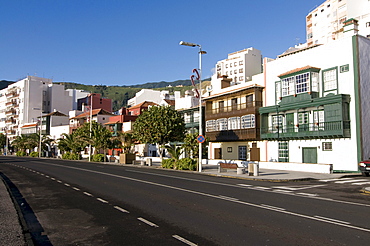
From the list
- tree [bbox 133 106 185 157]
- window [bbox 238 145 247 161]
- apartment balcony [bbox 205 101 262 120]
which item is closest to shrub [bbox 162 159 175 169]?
tree [bbox 133 106 185 157]

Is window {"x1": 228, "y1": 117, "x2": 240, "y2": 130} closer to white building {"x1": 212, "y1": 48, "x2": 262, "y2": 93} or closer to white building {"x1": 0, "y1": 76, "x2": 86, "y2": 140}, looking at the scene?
white building {"x1": 212, "y1": 48, "x2": 262, "y2": 93}

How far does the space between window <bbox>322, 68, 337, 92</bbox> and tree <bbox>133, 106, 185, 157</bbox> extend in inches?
612

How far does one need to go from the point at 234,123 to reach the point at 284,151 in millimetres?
7816

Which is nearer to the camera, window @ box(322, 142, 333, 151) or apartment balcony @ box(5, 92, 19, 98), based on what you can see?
window @ box(322, 142, 333, 151)

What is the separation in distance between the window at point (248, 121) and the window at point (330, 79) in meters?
8.90

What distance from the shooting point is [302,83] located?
3092 centimetres


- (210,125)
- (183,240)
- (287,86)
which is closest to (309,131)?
(287,86)

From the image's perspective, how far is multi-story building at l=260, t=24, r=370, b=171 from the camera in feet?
89.6

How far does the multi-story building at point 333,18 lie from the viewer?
7050cm

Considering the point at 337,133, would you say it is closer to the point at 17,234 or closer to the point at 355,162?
the point at 355,162

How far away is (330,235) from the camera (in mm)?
7355

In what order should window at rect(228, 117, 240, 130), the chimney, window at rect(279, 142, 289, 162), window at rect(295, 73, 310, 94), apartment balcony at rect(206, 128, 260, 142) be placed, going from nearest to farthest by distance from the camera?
the chimney → window at rect(295, 73, 310, 94) → window at rect(279, 142, 289, 162) → apartment balcony at rect(206, 128, 260, 142) → window at rect(228, 117, 240, 130)

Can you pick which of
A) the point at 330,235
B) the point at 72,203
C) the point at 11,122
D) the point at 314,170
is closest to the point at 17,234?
the point at 72,203

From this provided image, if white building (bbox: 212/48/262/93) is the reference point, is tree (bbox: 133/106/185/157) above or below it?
below
